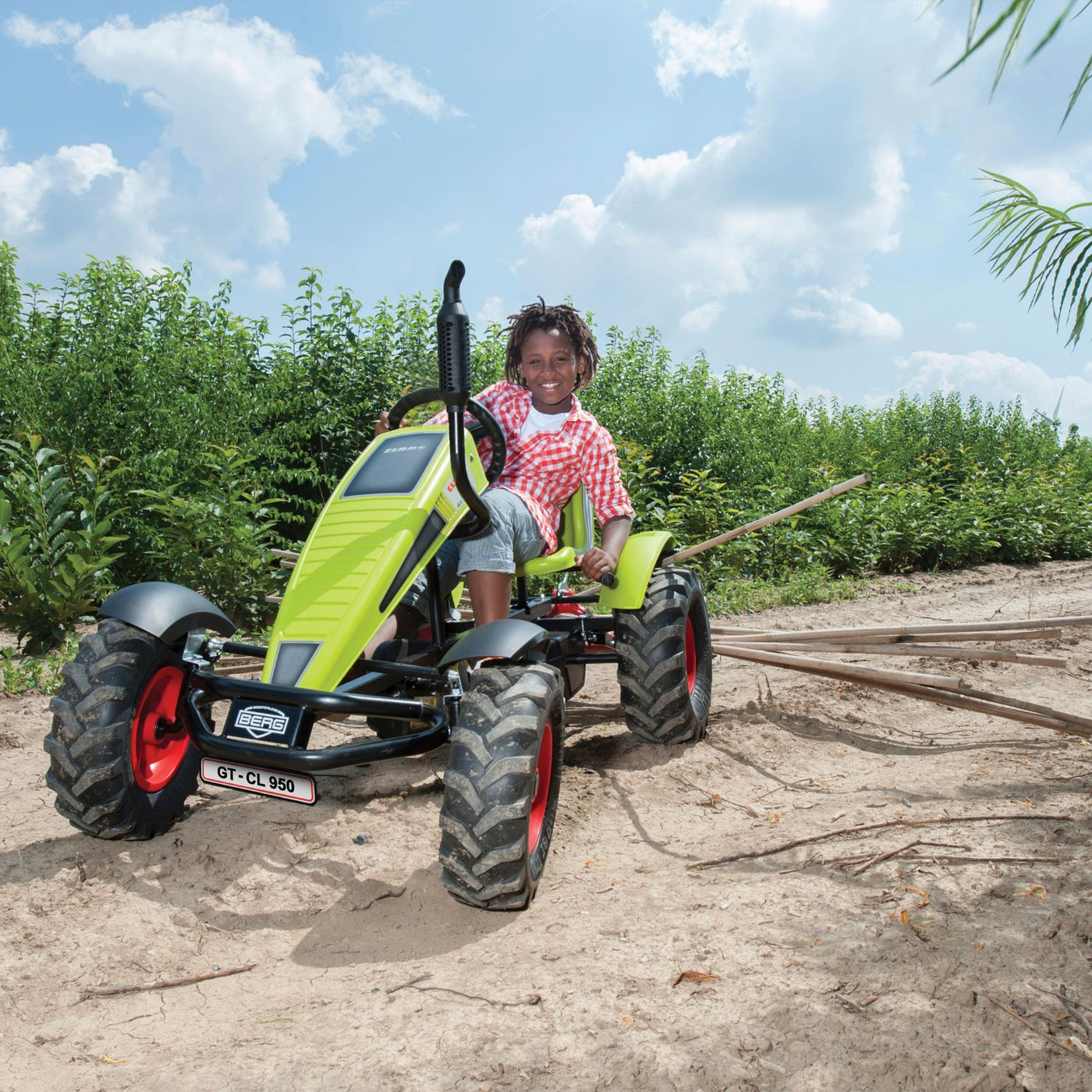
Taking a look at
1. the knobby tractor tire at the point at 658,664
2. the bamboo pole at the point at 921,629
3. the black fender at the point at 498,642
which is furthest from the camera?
the bamboo pole at the point at 921,629

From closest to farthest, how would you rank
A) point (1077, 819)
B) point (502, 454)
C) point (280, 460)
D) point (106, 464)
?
1. point (1077, 819)
2. point (502, 454)
3. point (106, 464)
4. point (280, 460)

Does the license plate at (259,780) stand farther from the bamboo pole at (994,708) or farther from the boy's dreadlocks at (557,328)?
the bamboo pole at (994,708)

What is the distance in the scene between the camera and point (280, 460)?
744 centimetres

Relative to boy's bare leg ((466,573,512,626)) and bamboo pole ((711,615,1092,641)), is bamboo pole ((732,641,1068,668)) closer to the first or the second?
bamboo pole ((711,615,1092,641))

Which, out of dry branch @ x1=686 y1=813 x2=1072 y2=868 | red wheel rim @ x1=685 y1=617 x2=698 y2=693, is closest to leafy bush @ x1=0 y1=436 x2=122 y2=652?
red wheel rim @ x1=685 y1=617 x2=698 y2=693

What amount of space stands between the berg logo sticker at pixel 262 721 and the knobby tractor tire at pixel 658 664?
163 cm

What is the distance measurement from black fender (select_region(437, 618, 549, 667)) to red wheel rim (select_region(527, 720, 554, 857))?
24 cm

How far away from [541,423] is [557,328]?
43 cm

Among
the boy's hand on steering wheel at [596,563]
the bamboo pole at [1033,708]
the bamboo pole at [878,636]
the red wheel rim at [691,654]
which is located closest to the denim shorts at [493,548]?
the boy's hand on steering wheel at [596,563]

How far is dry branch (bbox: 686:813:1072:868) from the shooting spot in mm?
3045

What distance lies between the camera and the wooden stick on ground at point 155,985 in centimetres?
239

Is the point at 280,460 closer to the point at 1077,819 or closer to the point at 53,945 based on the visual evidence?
the point at 53,945

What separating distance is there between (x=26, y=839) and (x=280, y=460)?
14.9ft

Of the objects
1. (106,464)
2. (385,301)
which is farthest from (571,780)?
(385,301)
